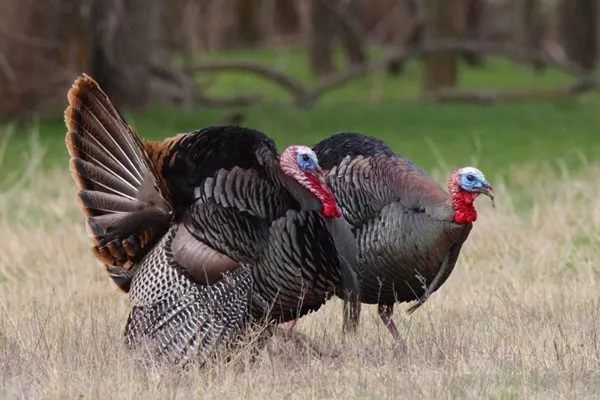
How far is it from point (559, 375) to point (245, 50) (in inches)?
929

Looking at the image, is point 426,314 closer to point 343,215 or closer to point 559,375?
point 343,215

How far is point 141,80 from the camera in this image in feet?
53.1

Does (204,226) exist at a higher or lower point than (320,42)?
higher

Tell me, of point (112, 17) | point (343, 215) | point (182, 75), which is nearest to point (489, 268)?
point (343, 215)

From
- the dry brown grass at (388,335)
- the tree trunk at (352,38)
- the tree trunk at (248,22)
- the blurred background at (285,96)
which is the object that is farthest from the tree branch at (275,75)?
the tree trunk at (248,22)

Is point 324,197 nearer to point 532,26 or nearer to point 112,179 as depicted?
point 112,179

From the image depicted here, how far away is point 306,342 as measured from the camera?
6.59m

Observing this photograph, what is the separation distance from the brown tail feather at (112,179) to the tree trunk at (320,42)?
1593 cm

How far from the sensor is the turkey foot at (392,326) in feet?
21.0

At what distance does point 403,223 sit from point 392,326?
540 millimetres

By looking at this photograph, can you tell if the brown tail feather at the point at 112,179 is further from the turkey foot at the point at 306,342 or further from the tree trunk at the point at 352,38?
the tree trunk at the point at 352,38

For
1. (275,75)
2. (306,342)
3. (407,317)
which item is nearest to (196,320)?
(306,342)

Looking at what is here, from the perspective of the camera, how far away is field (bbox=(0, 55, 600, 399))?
574cm

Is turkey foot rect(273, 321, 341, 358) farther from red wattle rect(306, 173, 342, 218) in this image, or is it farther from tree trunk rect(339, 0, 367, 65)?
tree trunk rect(339, 0, 367, 65)
